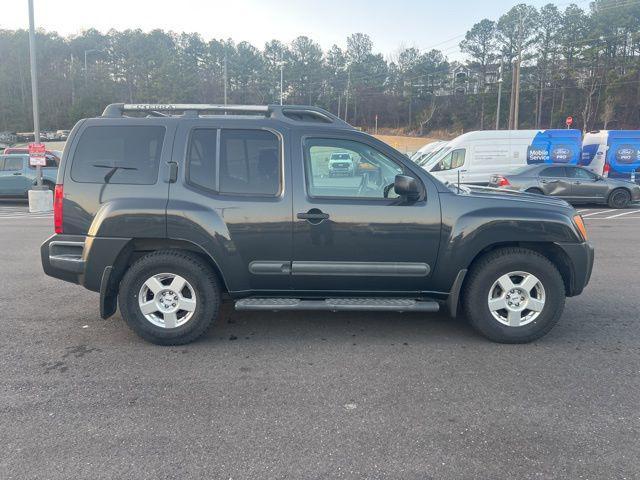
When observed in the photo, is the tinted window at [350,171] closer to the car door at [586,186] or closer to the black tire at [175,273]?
the black tire at [175,273]

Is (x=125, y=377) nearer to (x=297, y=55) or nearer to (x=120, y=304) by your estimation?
(x=120, y=304)

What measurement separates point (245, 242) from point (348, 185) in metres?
1.02

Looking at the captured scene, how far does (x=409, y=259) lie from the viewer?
172 inches

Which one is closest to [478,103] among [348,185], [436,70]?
[436,70]

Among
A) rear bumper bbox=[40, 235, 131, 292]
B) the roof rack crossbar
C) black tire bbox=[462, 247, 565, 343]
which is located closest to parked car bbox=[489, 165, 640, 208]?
black tire bbox=[462, 247, 565, 343]

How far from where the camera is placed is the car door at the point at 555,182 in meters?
15.5

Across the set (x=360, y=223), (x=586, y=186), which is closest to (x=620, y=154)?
(x=586, y=186)

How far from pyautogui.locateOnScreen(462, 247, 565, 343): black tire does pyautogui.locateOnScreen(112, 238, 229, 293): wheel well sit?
220 cm

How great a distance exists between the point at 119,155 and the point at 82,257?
94 centimetres

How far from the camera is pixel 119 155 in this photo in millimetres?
4434

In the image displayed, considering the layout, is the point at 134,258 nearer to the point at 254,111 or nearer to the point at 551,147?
the point at 254,111

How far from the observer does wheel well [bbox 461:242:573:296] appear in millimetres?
4504

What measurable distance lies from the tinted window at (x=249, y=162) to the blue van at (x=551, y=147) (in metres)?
16.8

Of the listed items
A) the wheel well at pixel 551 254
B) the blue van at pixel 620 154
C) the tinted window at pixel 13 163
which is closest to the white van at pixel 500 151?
the blue van at pixel 620 154
